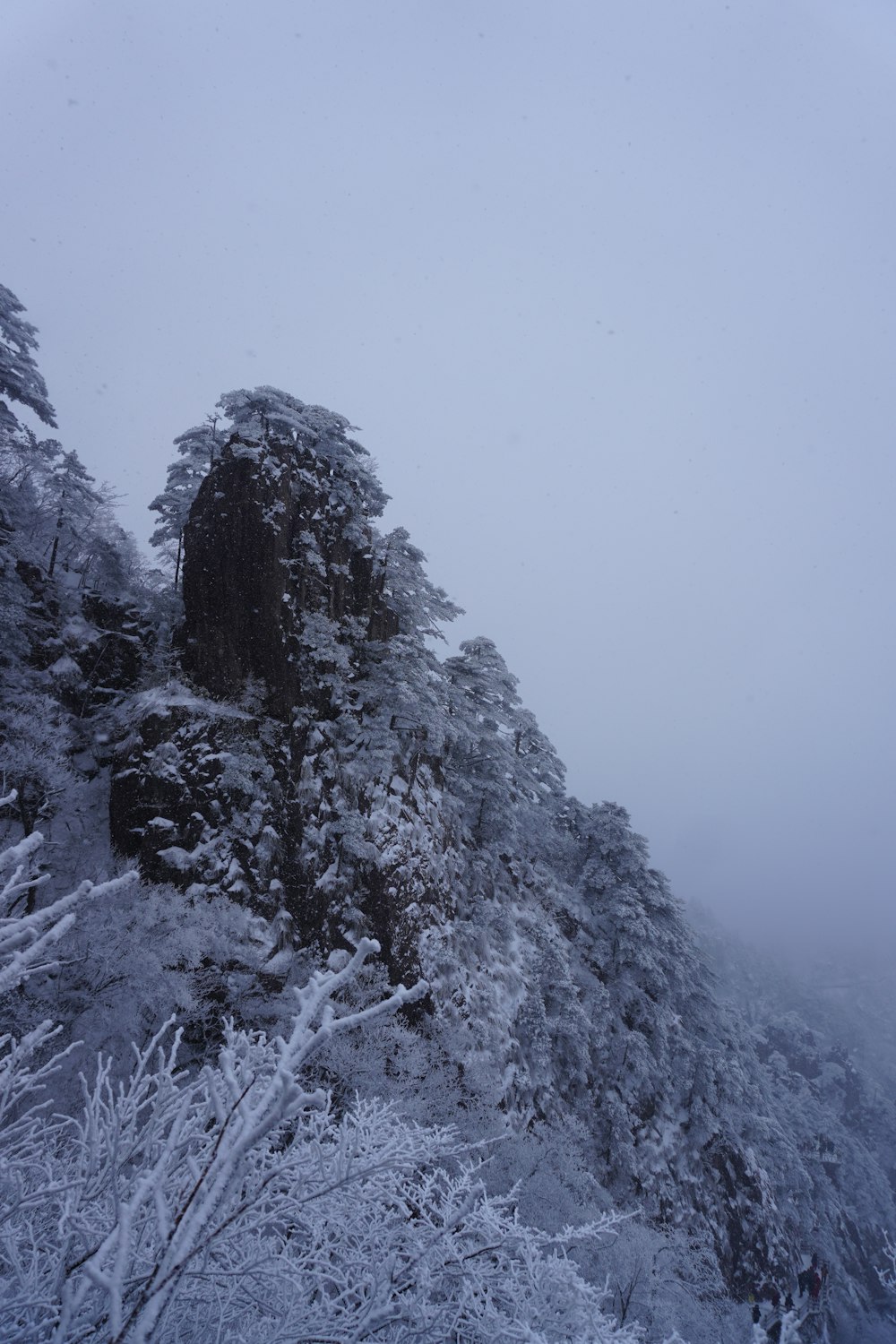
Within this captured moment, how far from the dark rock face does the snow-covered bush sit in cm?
1561

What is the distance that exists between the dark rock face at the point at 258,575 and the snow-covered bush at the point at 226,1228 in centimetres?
1561

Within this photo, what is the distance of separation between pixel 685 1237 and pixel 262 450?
3373 cm

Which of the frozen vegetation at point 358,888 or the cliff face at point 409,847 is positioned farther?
the cliff face at point 409,847

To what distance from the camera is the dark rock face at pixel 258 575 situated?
800 inches

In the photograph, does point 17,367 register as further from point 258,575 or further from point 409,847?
point 409,847

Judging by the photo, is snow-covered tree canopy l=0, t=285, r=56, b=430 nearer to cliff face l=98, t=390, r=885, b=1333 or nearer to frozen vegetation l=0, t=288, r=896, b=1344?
frozen vegetation l=0, t=288, r=896, b=1344

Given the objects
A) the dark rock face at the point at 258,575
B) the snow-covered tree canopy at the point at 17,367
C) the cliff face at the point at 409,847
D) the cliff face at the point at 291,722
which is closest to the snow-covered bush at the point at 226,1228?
the cliff face at the point at 291,722

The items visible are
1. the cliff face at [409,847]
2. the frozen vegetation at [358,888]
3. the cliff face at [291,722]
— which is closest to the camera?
the frozen vegetation at [358,888]

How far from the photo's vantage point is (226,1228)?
3.58m

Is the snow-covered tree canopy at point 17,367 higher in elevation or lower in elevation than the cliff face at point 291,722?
higher

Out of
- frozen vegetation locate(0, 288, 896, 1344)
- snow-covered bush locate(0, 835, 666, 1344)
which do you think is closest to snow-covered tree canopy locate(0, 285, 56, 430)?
frozen vegetation locate(0, 288, 896, 1344)

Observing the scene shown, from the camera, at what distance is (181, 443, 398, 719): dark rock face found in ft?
66.7

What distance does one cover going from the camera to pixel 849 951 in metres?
144

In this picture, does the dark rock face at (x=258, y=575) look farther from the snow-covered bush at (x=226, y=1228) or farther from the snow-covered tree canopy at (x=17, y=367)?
the snow-covered bush at (x=226, y=1228)
